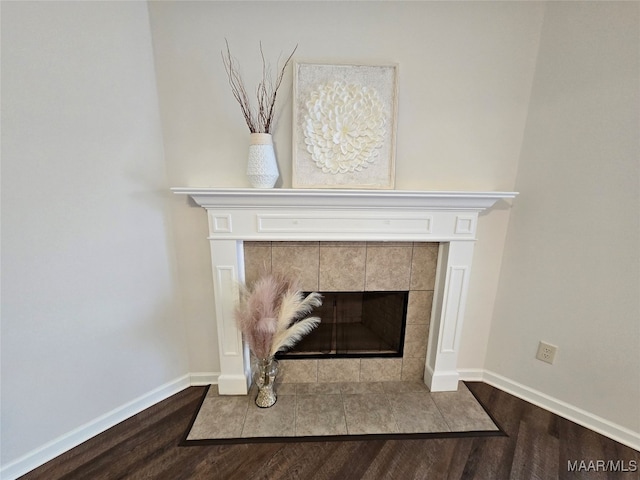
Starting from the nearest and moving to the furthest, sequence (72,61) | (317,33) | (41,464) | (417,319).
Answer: (72,61) < (41,464) < (317,33) < (417,319)

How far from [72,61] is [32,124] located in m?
0.34

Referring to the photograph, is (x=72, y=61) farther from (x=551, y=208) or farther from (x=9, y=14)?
(x=551, y=208)

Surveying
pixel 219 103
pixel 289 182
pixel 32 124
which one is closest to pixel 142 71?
pixel 219 103

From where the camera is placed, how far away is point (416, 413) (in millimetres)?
1652

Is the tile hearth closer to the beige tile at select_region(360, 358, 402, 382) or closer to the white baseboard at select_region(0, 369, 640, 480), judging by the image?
the beige tile at select_region(360, 358, 402, 382)

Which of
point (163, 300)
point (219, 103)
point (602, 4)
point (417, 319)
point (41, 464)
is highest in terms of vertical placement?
point (602, 4)

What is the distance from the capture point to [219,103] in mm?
1493

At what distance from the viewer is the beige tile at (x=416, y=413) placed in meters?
1.56

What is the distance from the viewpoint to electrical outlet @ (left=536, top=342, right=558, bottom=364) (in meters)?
1.64

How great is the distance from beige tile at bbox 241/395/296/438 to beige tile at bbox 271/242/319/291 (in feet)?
2.53

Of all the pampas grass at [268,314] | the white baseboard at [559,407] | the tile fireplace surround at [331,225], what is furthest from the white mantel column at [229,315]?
the white baseboard at [559,407]

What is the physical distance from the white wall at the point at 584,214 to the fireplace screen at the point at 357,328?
81cm

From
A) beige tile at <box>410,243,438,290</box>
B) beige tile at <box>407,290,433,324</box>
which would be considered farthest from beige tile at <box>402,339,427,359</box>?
beige tile at <box>410,243,438,290</box>

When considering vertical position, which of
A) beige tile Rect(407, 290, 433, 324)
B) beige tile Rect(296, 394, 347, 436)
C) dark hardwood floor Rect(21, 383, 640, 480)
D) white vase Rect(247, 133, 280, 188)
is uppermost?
white vase Rect(247, 133, 280, 188)
